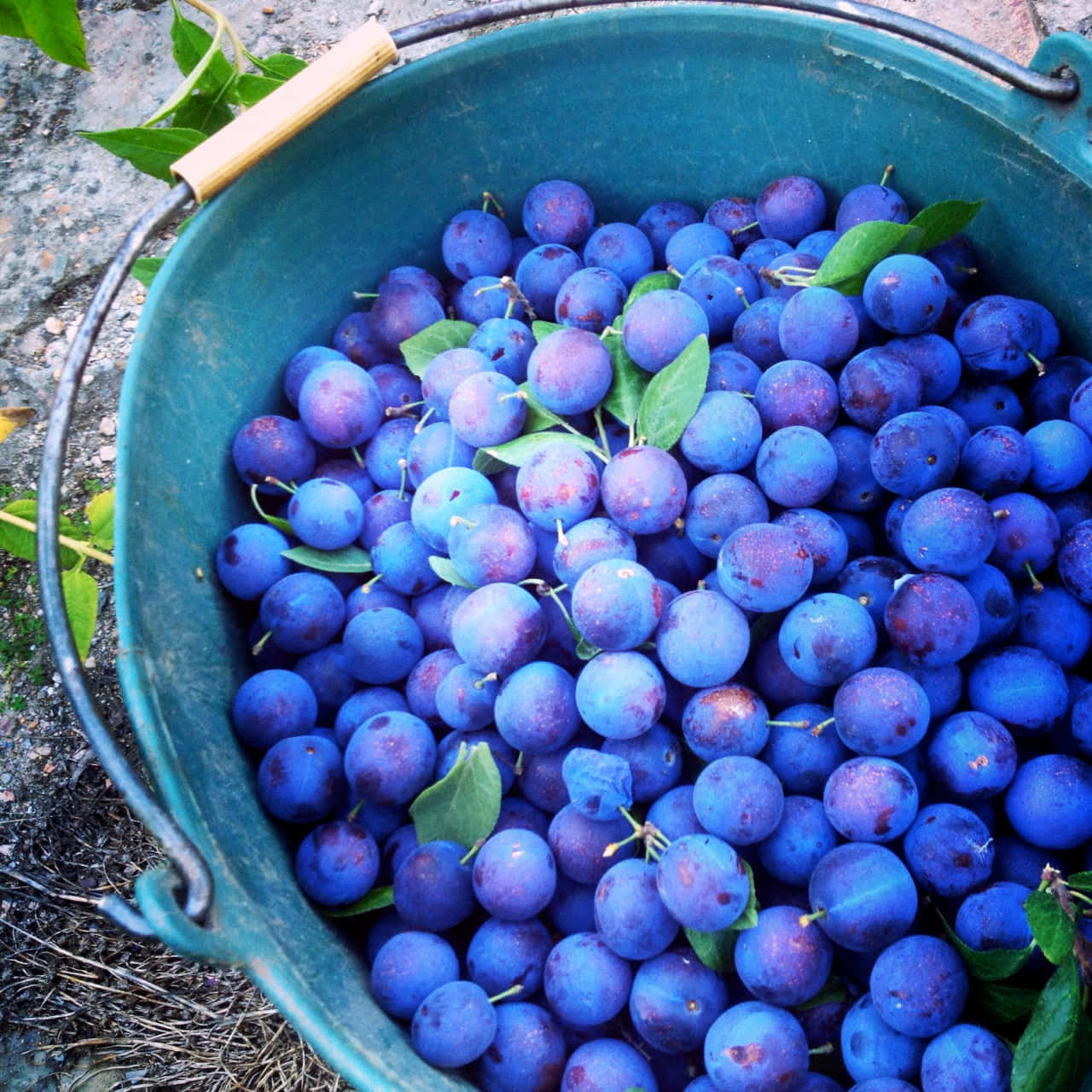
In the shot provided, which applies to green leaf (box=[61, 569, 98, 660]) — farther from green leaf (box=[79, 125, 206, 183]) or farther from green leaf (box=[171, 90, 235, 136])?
green leaf (box=[171, 90, 235, 136])

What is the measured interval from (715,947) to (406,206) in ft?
4.08

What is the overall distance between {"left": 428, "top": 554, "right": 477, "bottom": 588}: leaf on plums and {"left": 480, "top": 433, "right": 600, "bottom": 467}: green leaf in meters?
0.17

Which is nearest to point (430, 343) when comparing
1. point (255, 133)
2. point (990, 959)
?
point (255, 133)

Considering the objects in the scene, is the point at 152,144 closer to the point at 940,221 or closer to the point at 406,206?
the point at 406,206

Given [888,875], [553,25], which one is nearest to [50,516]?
[888,875]

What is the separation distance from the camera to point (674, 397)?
1326mm

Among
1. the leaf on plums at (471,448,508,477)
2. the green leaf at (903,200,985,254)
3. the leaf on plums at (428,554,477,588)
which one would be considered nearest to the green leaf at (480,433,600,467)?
the leaf on plums at (471,448,508,477)

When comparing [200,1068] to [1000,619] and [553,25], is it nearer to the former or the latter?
[1000,619]

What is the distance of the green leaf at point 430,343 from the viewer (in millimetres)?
1581

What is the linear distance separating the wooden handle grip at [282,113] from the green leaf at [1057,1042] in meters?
1.31

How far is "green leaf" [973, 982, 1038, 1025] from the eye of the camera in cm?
102

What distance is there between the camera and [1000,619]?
4.09ft

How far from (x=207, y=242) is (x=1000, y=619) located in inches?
46.5

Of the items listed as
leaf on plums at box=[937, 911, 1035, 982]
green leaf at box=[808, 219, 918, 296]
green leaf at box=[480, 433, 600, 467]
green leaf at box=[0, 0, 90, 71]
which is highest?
green leaf at box=[0, 0, 90, 71]
